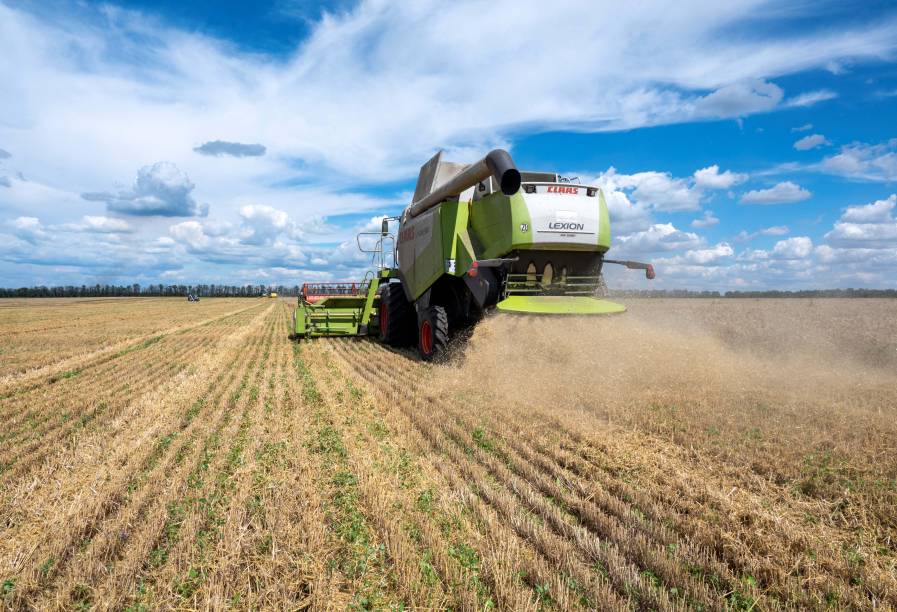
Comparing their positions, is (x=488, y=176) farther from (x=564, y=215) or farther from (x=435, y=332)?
(x=435, y=332)

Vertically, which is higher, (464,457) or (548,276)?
(548,276)

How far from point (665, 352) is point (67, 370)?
9.98m

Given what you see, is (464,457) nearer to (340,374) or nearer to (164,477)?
(164,477)

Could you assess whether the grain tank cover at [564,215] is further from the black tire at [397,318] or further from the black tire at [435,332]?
the black tire at [397,318]

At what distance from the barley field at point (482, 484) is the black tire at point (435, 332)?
30.0 inches

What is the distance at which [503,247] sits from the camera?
289 inches

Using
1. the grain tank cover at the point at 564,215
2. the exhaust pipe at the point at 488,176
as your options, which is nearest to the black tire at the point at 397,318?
the exhaust pipe at the point at 488,176

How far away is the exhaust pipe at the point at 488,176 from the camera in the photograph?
5.90 meters

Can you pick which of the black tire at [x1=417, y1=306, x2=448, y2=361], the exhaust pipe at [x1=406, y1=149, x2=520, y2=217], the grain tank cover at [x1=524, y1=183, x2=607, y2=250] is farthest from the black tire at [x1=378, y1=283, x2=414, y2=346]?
the grain tank cover at [x1=524, y1=183, x2=607, y2=250]

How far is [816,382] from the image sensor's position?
6859mm

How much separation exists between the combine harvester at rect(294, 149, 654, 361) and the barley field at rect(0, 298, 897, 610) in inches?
25.0

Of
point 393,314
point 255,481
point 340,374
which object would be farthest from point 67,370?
point 255,481

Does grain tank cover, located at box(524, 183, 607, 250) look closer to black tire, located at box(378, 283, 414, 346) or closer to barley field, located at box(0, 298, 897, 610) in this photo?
barley field, located at box(0, 298, 897, 610)

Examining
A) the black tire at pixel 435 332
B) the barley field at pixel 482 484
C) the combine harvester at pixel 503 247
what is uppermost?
the combine harvester at pixel 503 247
